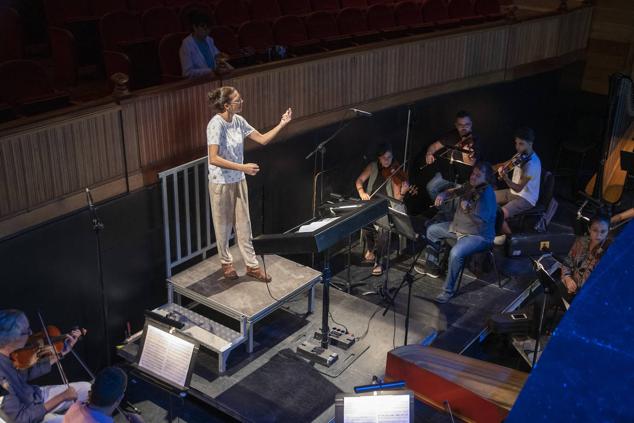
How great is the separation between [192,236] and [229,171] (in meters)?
0.74

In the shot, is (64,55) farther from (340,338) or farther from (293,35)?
(340,338)

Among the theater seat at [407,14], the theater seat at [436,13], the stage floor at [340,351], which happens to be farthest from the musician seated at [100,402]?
the theater seat at [436,13]

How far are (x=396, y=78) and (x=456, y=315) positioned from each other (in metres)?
1.99

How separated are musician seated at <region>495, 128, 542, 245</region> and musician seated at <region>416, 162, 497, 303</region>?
1.88 feet

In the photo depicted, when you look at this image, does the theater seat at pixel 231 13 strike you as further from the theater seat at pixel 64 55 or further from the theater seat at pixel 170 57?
the theater seat at pixel 64 55

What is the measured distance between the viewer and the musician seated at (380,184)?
563 cm

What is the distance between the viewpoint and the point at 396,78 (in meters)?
6.08

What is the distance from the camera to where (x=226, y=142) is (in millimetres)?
4387

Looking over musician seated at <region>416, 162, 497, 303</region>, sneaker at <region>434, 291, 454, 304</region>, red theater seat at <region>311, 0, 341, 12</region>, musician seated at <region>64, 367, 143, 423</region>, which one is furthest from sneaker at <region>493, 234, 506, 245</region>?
musician seated at <region>64, 367, 143, 423</region>

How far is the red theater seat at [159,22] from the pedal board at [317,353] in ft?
8.63

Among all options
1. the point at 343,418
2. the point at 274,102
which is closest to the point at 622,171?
the point at 274,102

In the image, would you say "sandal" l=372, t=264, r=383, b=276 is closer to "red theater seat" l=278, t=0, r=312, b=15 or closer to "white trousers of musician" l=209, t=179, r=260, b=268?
"white trousers of musician" l=209, t=179, r=260, b=268

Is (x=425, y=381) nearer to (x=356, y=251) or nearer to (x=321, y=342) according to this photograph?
(x=321, y=342)

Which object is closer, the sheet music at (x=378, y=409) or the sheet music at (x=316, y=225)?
the sheet music at (x=378, y=409)
